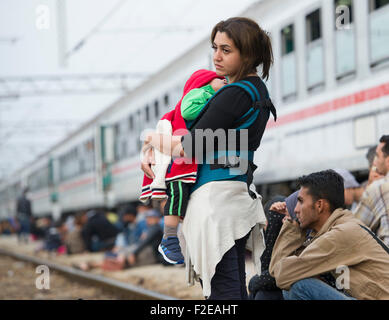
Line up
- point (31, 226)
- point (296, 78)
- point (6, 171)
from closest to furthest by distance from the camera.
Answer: point (296, 78) → point (31, 226) → point (6, 171)

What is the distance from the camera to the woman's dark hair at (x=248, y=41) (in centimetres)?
239

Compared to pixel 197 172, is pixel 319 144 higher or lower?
higher

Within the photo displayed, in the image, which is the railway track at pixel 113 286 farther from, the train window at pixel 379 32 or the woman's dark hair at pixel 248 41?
the woman's dark hair at pixel 248 41

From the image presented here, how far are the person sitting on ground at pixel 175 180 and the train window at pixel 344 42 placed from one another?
5115mm

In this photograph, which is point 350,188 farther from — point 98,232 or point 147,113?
point 98,232

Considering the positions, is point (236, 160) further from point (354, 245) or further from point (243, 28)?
point (354, 245)

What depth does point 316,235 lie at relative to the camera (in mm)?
3287

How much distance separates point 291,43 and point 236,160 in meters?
6.45

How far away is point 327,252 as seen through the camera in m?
3.09

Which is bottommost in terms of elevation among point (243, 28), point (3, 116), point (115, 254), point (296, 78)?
point (115, 254)

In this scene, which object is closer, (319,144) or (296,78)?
(319,144)

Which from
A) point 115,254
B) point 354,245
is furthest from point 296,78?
point 354,245

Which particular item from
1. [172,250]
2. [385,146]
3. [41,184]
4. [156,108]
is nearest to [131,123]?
[156,108]

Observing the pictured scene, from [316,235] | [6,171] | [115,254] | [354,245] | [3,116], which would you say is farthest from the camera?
[6,171]
